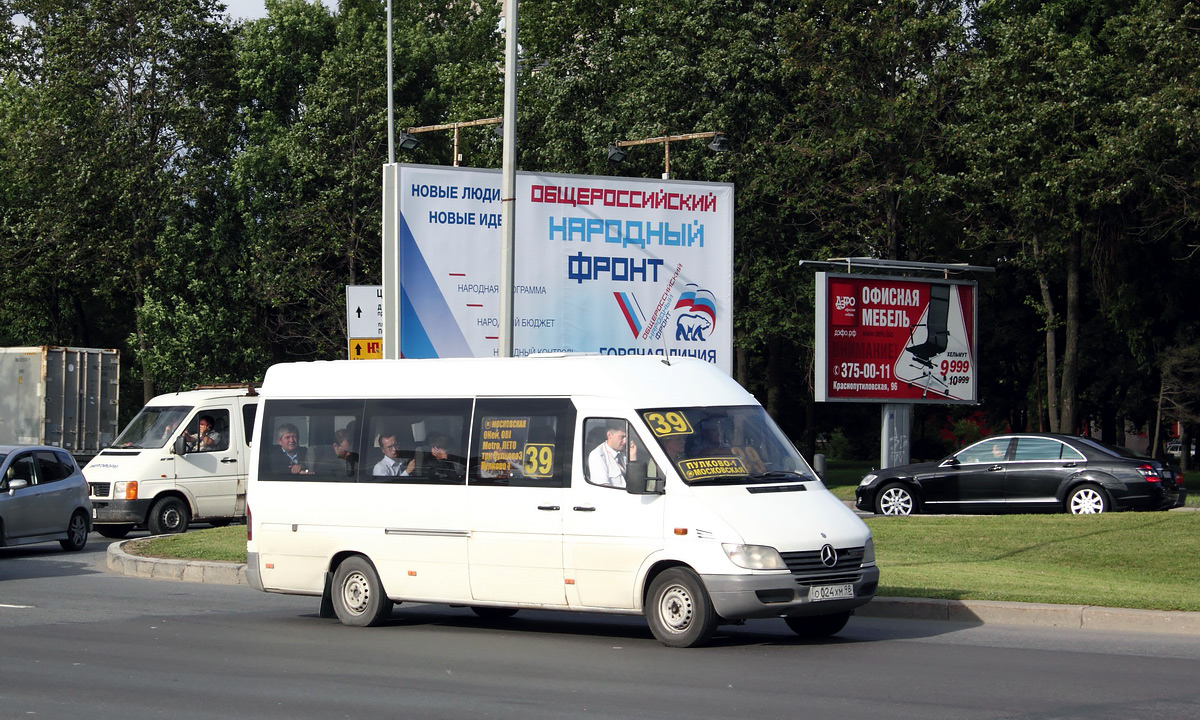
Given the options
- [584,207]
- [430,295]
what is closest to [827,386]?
[584,207]

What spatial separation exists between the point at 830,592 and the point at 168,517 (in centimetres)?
1473

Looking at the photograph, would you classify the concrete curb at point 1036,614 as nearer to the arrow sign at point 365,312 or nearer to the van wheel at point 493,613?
the van wheel at point 493,613

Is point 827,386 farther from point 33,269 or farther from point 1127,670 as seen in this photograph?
point 33,269

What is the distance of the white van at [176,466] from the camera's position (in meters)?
22.6

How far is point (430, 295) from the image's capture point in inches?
811

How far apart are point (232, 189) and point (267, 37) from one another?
5.10 meters

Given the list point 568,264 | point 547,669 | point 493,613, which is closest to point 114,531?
point 568,264

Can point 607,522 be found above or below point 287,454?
below

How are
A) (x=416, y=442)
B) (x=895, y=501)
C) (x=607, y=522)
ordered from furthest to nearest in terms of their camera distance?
(x=895, y=501)
(x=416, y=442)
(x=607, y=522)

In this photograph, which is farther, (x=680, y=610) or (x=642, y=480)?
(x=642, y=480)

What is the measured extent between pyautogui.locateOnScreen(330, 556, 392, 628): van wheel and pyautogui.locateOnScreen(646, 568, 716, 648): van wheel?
9.09 feet

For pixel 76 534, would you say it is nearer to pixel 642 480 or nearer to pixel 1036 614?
pixel 642 480

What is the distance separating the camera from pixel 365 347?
26.3 meters

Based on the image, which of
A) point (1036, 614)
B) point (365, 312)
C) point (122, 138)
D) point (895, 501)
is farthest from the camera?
point (122, 138)
